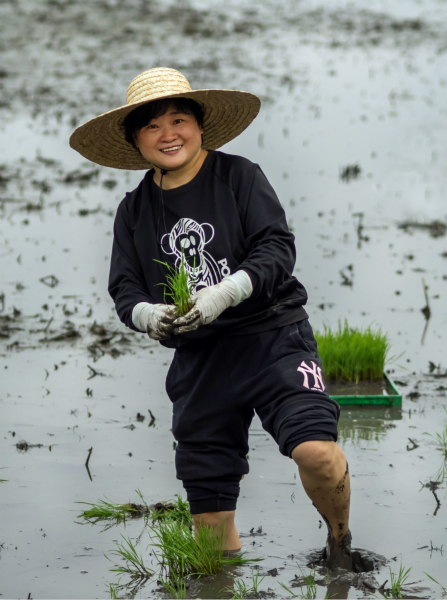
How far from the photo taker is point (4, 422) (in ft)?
15.0

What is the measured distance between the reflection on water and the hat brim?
169cm

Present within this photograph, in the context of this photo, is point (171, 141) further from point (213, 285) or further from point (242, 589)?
point (242, 589)

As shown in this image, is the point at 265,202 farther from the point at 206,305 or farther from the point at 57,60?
the point at 57,60

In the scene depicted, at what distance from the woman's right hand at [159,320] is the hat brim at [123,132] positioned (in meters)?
0.75

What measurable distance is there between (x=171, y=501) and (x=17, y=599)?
919 millimetres

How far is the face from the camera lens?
3131 millimetres

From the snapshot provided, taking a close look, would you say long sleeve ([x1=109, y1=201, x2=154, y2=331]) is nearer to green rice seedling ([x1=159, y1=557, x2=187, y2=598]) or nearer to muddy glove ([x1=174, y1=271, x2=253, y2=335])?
muddy glove ([x1=174, y1=271, x2=253, y2=335])

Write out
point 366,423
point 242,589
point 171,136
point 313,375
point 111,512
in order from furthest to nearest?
1. point 366,423
2. point 111,512
3. point 171,136
4. point 313,375
5. point 242,589

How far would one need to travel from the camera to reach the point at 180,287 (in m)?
2.96

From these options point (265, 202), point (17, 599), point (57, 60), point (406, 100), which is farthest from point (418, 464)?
point (57, 60)

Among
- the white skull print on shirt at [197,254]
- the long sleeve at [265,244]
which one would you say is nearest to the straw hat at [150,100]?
the long sleeve at [265,244]

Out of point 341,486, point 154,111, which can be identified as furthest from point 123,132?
point 341,486

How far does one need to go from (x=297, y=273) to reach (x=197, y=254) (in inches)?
165

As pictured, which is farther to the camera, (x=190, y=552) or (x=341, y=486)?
(x=190, y=552)
